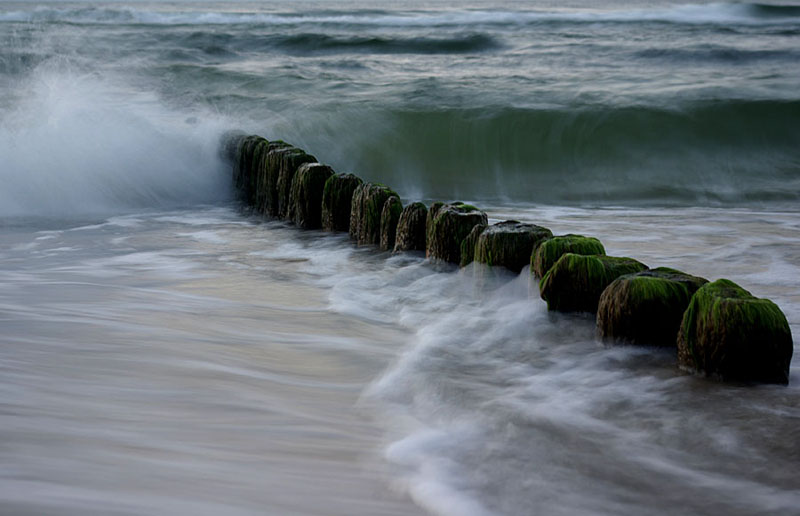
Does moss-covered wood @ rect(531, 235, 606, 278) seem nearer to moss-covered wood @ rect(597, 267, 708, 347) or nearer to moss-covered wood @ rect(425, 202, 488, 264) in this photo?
moss-covered wood @ rect(597, 267, 708, 347)

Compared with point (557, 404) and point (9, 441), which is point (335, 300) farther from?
point (9, 441)

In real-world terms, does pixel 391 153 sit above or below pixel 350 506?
above

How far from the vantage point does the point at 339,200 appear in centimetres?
552

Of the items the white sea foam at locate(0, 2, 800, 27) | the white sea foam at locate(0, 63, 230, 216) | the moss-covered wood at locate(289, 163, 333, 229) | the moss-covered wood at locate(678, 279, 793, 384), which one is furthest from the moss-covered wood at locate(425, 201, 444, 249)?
the white sea foam at locate(0, 2, 800, 27)

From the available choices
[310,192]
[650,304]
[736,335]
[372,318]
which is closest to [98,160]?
[310,192]

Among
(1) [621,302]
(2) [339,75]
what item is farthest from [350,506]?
(2) [339,75]

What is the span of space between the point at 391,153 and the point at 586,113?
3.01 meters

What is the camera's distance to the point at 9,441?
2.28 m

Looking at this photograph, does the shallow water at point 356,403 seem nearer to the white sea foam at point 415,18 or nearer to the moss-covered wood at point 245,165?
the moss-covered wood at point 245,165

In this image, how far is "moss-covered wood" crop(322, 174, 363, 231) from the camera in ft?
18.0

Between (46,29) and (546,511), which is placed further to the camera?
(46,29)

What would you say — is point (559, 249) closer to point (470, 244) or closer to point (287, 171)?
point (470, 244)

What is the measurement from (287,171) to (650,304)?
362cm

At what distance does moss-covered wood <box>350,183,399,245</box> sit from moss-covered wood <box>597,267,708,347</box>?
7.00 feet
